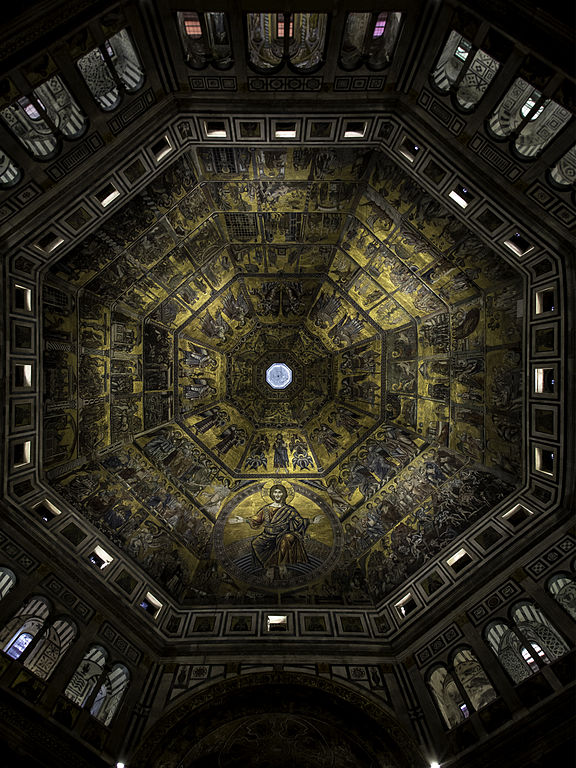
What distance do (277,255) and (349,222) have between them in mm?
3167

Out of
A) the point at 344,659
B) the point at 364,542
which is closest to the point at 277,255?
the point at 364,542

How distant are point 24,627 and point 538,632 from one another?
42.3 feet

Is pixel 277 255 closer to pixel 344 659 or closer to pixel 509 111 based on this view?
pixel 509 111

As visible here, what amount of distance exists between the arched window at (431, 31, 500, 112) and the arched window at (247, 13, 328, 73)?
2.71 meters

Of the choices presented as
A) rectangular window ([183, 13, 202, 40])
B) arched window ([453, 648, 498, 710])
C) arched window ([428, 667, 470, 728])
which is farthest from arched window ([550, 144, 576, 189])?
arched window ([428, 667, 470, 728])

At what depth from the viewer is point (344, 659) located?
12188 millimetres

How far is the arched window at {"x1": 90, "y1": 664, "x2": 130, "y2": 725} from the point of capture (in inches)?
413

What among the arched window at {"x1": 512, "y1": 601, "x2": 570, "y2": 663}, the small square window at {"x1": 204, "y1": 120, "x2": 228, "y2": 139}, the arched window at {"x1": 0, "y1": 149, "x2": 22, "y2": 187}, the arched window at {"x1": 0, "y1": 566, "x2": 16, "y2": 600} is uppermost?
the small square window at {"x1": 204, "y1": 120, "x2": 228, "y2": 139}

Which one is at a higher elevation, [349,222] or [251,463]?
[251,463]

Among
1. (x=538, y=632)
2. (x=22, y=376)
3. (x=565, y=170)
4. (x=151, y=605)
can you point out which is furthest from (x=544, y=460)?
(x=22, y=376)

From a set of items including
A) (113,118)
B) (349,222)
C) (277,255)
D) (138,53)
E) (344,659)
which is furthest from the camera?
(277,255)

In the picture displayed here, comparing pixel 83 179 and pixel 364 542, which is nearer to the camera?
pixel 83 179

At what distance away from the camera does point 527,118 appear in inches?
333

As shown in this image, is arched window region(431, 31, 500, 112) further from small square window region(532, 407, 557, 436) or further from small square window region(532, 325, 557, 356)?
small square window region(532, 407, 557, 436)
